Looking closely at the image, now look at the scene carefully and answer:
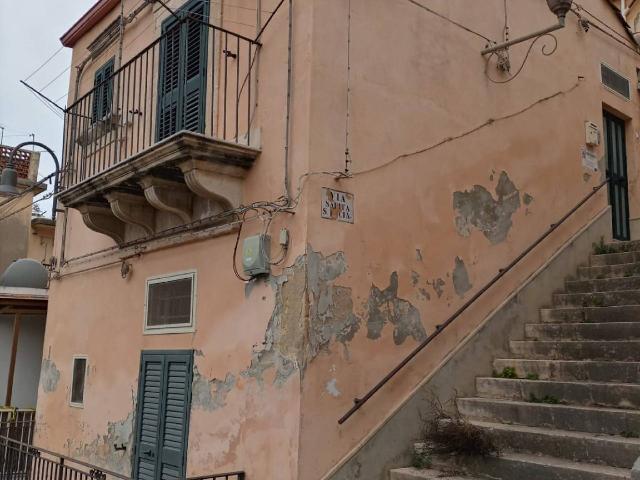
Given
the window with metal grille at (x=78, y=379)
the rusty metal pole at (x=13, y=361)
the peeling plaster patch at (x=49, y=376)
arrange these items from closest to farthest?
the window with metal grille at (x=78, y=379) → the peeling plaster patch at (x=49, y=376) → the rusty metal pole at (x=13, y=361)

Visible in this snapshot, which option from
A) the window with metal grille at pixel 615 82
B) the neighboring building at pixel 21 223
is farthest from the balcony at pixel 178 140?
the neighboring building at pixel 21 223

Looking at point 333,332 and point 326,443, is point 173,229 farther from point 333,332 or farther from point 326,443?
point 326,443

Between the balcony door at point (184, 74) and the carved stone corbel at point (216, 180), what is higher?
the balcony door at point (184, 74)

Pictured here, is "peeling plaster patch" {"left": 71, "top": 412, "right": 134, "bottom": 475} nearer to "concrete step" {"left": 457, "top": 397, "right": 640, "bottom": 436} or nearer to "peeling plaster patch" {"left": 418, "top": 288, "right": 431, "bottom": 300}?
"peeling plaster patch" {"left": 418, "top": 288, "right": 431, "bottom": 300}

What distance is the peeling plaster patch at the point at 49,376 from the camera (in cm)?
907

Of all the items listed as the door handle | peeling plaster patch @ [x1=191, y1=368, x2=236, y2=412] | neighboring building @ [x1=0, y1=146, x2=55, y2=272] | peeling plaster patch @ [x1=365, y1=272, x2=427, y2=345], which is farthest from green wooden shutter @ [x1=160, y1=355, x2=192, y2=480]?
neighboring building @ [x1=0, y1=146, x2=55, y2=272]

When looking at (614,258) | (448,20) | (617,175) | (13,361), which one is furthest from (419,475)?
(13,361)

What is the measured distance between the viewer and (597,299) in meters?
7.09

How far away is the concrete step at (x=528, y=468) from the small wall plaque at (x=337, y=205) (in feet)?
7.45

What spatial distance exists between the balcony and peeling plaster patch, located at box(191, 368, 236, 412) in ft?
5.35

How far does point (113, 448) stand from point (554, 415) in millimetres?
4887

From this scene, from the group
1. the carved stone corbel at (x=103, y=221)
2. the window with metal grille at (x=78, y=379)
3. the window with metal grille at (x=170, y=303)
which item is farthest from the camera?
the window with metal grille at (x=78, y=379)

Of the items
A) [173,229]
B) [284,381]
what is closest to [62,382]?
[173,229]

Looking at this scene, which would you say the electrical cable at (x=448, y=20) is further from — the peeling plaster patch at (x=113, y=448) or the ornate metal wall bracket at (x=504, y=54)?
the peeling plaster patch at (x=113, y=448)
